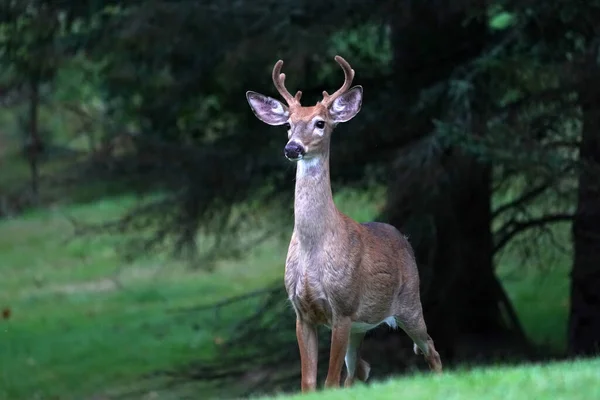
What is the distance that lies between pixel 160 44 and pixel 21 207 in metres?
15.7

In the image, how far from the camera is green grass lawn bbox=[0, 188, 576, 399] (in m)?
16.1

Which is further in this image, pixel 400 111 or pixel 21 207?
pixel 21 207

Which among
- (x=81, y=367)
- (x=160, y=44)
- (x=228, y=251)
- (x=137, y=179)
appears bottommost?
(x=81, y=367)

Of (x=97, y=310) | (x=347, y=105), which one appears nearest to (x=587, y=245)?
(x=347, y=105)

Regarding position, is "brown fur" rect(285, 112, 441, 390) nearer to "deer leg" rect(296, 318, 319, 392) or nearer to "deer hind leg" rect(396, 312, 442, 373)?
"deer leg" rect(296, 318, 319, 392)

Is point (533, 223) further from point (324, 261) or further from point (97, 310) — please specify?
point (97, 310)

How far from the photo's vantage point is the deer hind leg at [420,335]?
367 inches

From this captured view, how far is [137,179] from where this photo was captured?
13383 millimetres

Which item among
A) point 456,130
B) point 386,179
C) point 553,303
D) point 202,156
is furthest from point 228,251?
point 553,303

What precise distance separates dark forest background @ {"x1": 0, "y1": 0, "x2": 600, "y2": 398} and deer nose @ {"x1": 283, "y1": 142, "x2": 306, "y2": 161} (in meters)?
2.94

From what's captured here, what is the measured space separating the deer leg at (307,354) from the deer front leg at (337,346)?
0.38 ft

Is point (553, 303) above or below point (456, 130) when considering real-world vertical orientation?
below

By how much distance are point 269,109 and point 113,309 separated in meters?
11.9

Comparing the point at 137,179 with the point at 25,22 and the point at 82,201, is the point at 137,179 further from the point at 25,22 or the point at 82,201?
the point at 25,22
